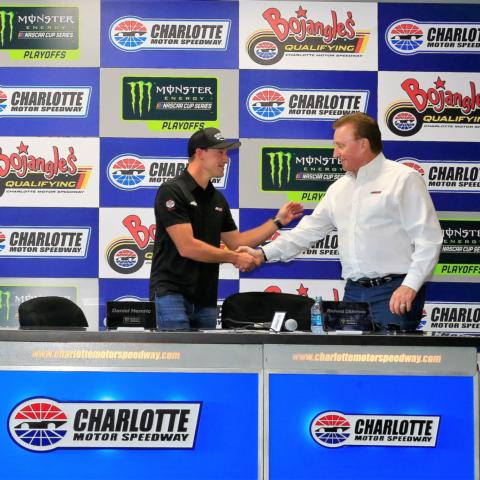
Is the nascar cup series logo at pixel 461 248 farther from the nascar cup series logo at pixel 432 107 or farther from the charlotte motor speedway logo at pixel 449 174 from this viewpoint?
the nascar cup series logo at pixel 432 107

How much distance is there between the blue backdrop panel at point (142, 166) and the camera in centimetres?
523

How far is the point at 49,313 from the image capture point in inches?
139

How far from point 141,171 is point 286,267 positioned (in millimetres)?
1195

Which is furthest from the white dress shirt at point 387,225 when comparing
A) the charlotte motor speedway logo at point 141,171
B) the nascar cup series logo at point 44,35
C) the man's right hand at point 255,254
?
the nascar cup series logo at point 44,35

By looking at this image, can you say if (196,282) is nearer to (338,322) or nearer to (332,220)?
(332,220)

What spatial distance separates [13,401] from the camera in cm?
268

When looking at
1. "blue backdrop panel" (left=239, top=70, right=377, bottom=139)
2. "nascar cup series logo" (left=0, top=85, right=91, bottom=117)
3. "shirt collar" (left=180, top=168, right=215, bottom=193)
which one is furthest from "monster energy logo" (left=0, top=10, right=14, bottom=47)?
"shirt collar" (left=180, top=168, right=215, bottom=193)


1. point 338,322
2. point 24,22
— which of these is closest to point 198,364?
point 338,322

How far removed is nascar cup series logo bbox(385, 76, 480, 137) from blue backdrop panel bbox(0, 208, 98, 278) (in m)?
2.19

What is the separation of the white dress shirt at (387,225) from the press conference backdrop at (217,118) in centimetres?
155

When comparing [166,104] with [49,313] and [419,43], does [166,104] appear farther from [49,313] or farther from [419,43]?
[49,313]

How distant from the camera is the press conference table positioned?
8.72 feet

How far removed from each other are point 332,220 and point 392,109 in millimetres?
1578

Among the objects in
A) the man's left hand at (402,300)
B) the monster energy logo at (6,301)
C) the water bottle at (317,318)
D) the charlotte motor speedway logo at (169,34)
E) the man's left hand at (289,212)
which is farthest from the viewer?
the charlotte motor speedway logo at (169,34)
